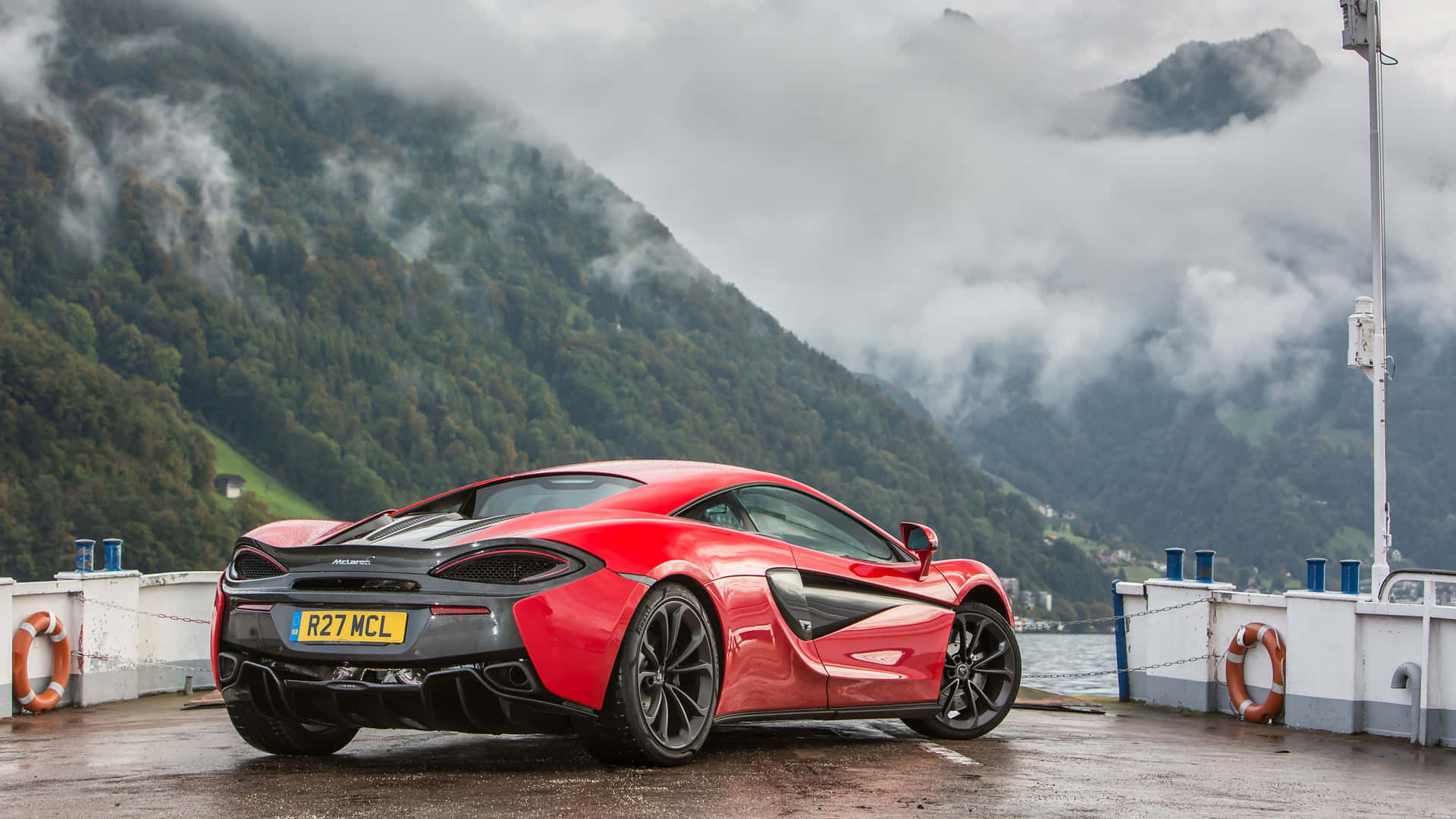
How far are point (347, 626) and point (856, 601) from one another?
2343mm

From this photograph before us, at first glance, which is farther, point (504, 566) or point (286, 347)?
point (286, 347)

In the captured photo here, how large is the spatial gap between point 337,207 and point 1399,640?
176479 millimetres

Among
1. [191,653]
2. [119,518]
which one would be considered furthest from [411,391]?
[191,653]

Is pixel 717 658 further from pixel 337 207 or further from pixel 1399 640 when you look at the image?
pixel 337 207

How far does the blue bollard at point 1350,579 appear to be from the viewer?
30.8 ft

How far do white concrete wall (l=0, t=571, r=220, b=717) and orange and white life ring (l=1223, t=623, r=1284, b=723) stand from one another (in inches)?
274

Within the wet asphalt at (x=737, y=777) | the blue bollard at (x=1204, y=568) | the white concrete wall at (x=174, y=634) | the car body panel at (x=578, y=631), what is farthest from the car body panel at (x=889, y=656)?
the white concrete wall at (x=174, y=634)

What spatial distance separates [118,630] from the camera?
392 inches

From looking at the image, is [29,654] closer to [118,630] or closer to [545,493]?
[118,630]

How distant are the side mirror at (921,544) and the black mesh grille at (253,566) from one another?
2994mm

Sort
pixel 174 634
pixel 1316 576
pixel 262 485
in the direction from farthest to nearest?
1. pixel 262 485
2. pixel 174 634
3. pixel 1316 576

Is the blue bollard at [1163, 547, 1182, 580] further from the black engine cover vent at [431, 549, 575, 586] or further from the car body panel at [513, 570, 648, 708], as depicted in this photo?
the black engine cover vent at [431, 549, 575, 586]

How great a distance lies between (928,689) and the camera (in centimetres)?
687

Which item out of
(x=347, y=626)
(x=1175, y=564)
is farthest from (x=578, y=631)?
(x=1175, y=564)
